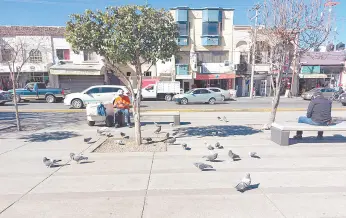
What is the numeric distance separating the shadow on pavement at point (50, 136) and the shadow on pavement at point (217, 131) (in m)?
3.83

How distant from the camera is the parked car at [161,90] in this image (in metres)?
21.7

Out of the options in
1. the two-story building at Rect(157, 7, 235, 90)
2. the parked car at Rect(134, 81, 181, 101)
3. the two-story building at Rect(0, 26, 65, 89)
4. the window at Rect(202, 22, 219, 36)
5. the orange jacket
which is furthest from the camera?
the window at Rect(202, 22, 219, 36)

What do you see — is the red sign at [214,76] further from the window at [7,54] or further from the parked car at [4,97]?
the parked car at [4,97]

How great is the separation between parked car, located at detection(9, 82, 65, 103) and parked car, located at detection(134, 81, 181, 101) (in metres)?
7.69

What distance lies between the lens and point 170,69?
26672 mm

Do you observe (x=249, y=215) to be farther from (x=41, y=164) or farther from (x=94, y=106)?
(x=94, y=106)

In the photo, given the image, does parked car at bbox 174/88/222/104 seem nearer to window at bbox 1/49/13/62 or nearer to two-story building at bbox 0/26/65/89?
window at bbox 1/49/13/62

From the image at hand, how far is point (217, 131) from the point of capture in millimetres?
8047

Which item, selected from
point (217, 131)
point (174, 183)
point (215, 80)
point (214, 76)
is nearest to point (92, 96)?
point (217, 131)

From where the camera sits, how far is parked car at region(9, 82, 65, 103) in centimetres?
1922

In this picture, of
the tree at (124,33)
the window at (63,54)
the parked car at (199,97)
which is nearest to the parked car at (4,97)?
the window at (63,54)

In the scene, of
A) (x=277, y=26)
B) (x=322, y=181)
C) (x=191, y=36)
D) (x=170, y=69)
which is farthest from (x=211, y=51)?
(x=322, y=181)

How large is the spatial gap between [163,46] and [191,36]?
2282cm

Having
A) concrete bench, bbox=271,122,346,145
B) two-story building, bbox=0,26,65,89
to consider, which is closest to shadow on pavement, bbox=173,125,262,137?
concrete bench, bbox=271,122,346,145
